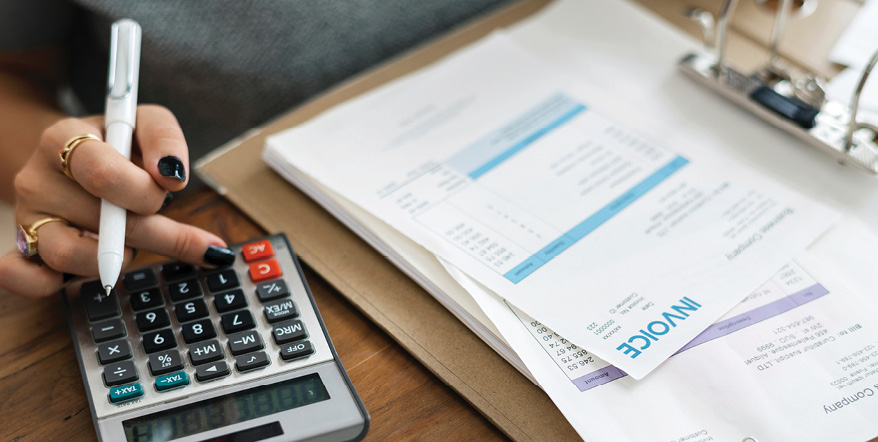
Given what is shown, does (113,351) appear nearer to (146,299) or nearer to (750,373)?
(146,299)

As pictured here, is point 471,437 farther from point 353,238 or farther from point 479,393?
point 353,238

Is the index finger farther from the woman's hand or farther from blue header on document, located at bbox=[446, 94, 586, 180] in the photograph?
blue header on document, located at bbox=[446, 94, 586, 180]

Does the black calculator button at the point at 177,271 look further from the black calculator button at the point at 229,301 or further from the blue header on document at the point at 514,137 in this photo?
the blue header on document at the point at 514,137

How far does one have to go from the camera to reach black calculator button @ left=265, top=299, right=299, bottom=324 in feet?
1.50

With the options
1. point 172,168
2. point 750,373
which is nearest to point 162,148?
point 172,168

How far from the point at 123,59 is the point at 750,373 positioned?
0.47 metres

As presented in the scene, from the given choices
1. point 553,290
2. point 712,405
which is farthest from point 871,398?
point 553,290

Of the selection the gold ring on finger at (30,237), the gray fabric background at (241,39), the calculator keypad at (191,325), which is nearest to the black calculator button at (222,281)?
the calculator keypad at (191,325)

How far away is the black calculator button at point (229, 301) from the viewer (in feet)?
1.52

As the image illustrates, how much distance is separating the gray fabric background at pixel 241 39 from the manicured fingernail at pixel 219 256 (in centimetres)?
29

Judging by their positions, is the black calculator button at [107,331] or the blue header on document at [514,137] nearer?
the black calculator button at [107,331]

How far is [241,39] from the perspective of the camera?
0.72 meters

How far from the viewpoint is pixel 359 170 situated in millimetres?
560

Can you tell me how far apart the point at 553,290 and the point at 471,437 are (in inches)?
4.3
